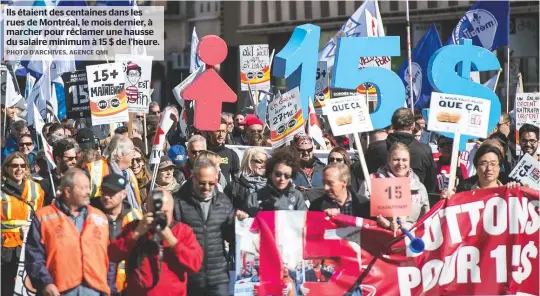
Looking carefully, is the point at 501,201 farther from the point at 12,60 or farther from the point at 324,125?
the point at 12,60

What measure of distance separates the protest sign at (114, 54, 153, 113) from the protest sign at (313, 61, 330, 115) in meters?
2.20

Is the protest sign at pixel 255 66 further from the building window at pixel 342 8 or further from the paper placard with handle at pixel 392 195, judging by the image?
the building window at pixel 342 8

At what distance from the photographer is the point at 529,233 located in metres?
9.78

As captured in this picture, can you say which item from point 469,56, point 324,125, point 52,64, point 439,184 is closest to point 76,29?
point 52,64

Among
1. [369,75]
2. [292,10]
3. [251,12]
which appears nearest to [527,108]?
[369,75]

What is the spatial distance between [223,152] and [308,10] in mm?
25369

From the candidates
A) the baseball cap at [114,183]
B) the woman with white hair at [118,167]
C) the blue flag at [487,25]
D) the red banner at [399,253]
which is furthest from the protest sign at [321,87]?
the baseball cap at [114,183]

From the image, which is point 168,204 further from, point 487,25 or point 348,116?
point 487,25

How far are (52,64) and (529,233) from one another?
1194 centimetres

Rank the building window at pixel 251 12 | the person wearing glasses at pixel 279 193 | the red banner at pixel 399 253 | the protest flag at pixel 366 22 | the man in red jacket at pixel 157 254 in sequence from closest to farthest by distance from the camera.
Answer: the man in red jacket at pixel 157 254, the red banner at pixel 399 253, the person wearing glasses at pixel 279 193, the protest flag at pixel 366 22, the building window at pixel 251 12

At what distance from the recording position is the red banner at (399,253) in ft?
31.9

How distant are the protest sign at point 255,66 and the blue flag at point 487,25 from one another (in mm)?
2762

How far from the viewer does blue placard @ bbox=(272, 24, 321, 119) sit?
14484 millimetres

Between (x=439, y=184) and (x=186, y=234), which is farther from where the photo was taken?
(x=439, y=184)
